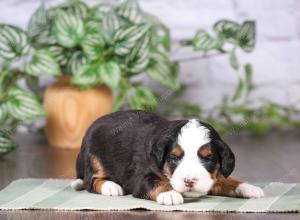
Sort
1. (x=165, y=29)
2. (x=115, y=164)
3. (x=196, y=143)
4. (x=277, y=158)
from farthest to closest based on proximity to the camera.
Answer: (x=165, y=29), (x=277, y=158), (x=115, y=164), (x=196, y=143)

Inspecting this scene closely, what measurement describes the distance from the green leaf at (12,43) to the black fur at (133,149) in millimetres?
1057

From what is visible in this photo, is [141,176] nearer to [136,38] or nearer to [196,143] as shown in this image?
[196,143]

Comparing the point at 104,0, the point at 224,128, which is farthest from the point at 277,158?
the point at 104,0

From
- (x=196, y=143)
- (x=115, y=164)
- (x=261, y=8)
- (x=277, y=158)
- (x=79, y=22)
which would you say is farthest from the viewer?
(x=261, y=8)

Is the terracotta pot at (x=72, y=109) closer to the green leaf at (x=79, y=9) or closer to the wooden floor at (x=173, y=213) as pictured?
the wooden floor at (x=173, y=213)

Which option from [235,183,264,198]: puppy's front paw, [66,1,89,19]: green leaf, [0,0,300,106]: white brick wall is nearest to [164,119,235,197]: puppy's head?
[235,183,264,198]: puppy's front paw

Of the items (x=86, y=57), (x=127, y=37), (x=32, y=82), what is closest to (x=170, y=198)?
(x=127, y=37)

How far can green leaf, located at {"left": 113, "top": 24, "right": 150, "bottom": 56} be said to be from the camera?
3.25 metres

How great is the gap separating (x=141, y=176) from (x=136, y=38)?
128cm

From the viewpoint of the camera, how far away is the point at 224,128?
12.5ft

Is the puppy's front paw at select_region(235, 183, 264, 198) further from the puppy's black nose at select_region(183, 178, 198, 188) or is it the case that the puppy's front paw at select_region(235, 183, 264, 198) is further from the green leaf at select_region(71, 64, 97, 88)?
the green leaf at select_region(71, 64, 97, 88)

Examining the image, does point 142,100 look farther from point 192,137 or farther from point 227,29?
point 192,137

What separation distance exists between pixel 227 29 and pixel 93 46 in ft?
2.09

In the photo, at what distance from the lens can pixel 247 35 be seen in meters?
3.46
